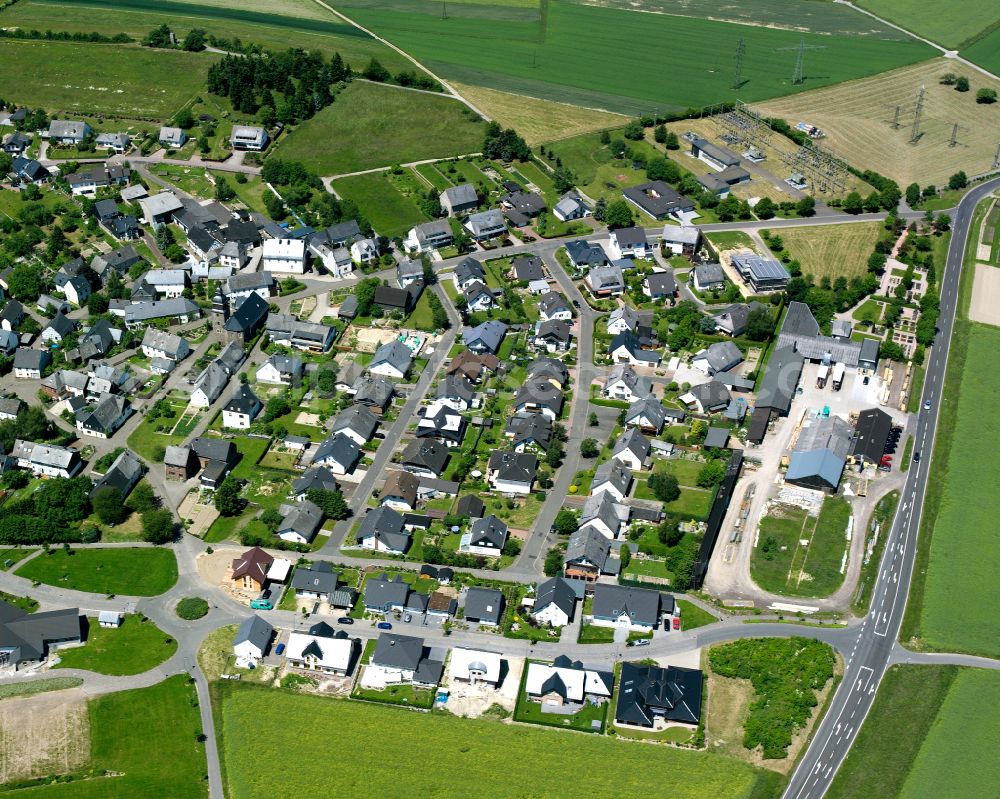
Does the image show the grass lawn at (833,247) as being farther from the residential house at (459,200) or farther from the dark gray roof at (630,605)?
the dark gray roof at (630,605)

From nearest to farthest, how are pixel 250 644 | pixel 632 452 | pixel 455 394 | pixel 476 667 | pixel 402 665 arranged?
1. pixel 476 667
2. pixel 402 665
3. pixel 250 644
4. pixel 632 452
5. pixel 455 394

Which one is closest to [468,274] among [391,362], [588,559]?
[391,362]

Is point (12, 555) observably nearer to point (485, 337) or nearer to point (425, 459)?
point (425, 459)

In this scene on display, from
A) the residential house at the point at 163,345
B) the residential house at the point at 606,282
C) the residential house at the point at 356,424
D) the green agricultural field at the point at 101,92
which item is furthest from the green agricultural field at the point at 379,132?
the residential house at the point at 356,424

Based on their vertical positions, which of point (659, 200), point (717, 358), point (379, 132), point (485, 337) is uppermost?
point (659, 200)

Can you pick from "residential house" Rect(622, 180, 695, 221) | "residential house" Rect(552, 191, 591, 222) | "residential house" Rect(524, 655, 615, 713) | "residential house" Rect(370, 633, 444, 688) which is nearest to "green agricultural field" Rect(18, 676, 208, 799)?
"residential house" Rect(370, 633, 444, 688)

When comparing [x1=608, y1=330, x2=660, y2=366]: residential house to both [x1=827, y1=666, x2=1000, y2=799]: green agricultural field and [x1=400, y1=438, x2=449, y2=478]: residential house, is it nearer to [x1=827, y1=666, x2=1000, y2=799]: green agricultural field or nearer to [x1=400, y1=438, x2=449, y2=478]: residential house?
[x1=400, y1=438, x2=449, y2=478]: residential house

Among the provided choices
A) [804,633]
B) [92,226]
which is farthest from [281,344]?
[804,633]
